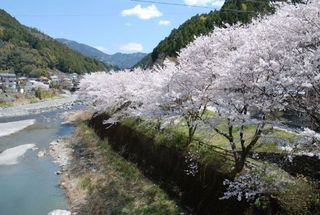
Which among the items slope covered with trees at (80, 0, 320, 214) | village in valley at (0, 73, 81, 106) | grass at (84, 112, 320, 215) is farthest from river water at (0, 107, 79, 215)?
village in valley at (0, 73, 81, 106)

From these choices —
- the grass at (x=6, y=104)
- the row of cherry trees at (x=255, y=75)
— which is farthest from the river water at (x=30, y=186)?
the grass at (x=6, y=104)

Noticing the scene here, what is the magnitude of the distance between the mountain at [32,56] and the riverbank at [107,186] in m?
124

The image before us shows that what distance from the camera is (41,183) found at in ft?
77.2

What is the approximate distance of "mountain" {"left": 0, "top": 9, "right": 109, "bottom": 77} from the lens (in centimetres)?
14538

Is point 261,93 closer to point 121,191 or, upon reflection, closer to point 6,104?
point 121,191

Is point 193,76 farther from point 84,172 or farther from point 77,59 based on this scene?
point 77,59

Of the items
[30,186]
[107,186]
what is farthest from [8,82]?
[107,186]

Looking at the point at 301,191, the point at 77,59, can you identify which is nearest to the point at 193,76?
the point at 301,191

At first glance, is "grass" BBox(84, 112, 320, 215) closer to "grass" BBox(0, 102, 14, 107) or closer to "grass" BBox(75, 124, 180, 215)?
"grass" BBox(75, 124, 180, 215)

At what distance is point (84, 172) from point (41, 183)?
8.70ft

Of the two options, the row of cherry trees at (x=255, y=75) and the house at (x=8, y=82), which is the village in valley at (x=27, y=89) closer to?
the house at (x=8, y=82)

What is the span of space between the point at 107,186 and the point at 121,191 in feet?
4.70

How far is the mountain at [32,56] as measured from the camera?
145m

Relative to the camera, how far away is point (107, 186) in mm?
21062
